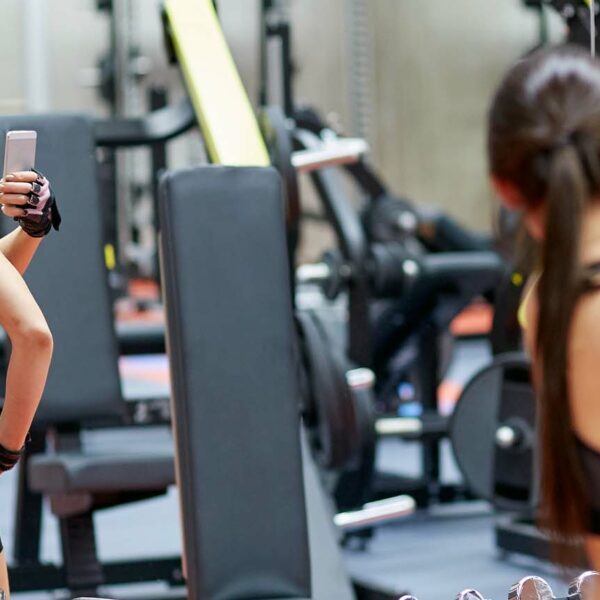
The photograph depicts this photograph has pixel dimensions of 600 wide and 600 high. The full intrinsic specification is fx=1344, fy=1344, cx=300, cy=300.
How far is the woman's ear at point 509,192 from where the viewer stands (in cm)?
139

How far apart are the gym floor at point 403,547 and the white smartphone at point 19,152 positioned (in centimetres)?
185

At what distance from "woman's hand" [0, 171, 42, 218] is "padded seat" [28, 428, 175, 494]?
4.59 feet

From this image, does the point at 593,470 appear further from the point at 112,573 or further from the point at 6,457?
the point at 112,573

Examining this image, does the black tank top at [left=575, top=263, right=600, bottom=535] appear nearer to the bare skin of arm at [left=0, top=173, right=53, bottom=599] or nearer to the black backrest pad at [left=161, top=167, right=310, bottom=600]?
the bare skin of arm at [left=0, top=173, right=53, bottom=599]

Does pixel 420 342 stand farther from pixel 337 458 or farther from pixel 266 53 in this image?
pixel 337 458

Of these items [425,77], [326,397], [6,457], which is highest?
[425,77]

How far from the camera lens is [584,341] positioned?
132 cm

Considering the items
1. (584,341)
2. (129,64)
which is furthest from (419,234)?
(584,341)

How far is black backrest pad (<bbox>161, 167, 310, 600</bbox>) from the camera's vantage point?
1.95 m

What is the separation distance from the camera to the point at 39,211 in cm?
136

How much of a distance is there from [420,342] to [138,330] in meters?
1.54

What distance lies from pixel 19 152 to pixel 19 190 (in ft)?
0.14

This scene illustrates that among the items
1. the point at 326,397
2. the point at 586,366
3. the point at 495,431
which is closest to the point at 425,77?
the point at 326,397

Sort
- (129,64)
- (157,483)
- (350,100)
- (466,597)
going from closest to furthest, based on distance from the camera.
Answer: (466,597)
(157,483)
(129,64)
(350,100)
